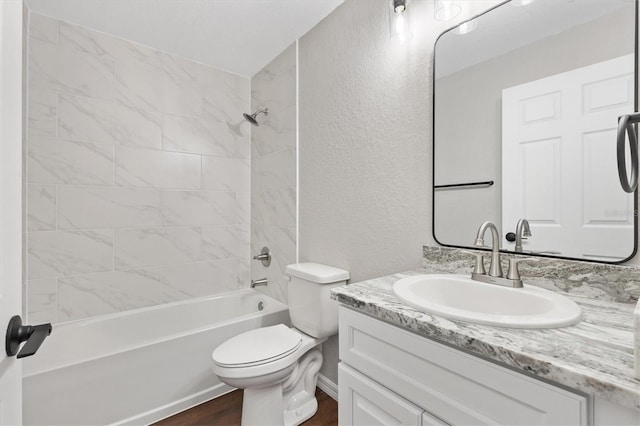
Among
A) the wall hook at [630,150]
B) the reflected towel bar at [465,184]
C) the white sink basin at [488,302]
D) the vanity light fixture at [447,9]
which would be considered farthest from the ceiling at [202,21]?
the white sink basin at [488,302]

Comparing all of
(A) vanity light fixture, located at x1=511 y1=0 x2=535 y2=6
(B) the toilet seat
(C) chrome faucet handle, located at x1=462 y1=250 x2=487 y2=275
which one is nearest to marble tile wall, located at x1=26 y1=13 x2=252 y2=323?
(B) the toilet seat

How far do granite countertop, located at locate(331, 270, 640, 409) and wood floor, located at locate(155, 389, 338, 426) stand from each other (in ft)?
3.85

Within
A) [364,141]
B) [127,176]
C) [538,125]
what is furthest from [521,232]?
[127,176]

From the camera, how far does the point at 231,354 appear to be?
1431 millimetres

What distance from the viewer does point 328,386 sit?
1855 millimetres

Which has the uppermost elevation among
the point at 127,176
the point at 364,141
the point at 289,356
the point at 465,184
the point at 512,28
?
the point at 512,28

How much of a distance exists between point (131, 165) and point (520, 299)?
7.96 ft

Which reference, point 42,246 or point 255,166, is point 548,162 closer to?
point 255,166

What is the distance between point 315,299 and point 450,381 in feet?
3.22

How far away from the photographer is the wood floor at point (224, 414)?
1.63m

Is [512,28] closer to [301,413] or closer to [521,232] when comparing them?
[521,232]

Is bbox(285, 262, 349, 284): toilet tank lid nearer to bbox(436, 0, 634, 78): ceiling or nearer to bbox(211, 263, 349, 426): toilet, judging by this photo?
bbox(211, 263, 349, 426): toilet

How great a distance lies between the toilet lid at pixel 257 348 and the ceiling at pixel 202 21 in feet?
6.37

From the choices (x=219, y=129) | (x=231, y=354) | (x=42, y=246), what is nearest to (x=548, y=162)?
(x=231, y=354)
